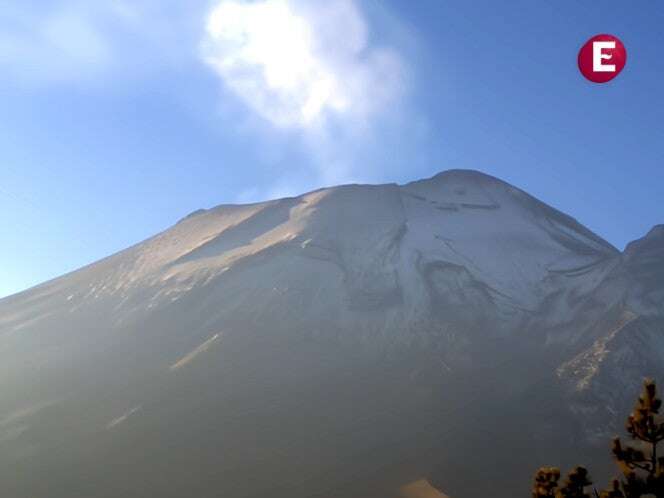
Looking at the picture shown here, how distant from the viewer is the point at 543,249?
63.3 metres

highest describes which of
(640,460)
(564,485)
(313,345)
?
(313,345)

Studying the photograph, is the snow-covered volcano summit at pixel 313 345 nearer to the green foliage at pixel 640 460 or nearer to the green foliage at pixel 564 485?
the green foliage at pixel 564 485

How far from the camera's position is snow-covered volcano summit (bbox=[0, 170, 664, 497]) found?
35.8 metres

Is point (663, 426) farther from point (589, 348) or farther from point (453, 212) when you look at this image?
point (453, 212)

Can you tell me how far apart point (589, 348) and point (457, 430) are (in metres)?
12.3

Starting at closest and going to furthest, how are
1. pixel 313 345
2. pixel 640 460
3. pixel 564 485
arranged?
1. pixel 640 460
2. pixel 564 485
3. pixel 313 345

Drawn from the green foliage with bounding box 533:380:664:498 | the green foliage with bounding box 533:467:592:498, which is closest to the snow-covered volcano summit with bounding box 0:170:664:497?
the green foliage with bounding box 533:467:592:498

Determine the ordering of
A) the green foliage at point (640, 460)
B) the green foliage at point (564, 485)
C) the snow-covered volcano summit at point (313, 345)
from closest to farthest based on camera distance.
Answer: the green foliage at point (640, 460)
the green foliage at point (564, 485)
the snow-covered volcano summit at point (313, 345)

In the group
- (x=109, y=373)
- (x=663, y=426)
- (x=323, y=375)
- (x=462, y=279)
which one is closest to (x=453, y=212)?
(x=462, y=279)

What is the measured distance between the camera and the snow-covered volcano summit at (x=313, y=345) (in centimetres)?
3578

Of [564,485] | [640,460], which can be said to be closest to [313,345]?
[564,485]

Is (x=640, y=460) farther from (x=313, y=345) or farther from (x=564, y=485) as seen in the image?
(x=313, y=345)

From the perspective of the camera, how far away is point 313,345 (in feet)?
155

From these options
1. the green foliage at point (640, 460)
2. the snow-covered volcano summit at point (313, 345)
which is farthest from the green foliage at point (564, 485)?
the snow-covered volcano summit at point (313, 345)
